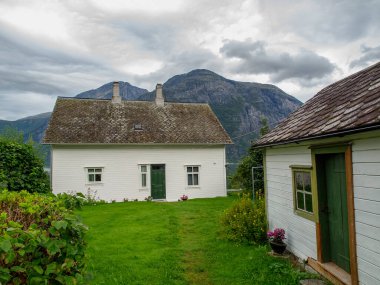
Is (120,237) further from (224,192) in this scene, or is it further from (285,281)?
(224,192)

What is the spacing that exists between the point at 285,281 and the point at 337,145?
120 inches

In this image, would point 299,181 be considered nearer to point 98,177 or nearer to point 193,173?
point 193,173

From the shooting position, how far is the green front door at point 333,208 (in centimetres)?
605

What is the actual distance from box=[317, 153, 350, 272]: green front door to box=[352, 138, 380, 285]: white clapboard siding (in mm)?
744

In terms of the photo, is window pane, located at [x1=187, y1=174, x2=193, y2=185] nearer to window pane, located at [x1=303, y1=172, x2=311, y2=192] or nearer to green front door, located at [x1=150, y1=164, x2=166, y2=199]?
green front door, located at [x1=150, y1=164, x2=166, y2=199]

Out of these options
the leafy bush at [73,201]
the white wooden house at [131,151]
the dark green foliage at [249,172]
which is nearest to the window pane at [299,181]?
the leafy bush at [73,201]

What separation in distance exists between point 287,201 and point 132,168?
1495 cm

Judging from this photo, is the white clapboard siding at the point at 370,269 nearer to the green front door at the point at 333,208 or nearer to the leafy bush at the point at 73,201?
the green front door at the point at 333,208

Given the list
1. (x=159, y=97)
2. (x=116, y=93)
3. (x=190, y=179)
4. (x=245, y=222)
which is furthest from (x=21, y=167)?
(x=159, y=97)

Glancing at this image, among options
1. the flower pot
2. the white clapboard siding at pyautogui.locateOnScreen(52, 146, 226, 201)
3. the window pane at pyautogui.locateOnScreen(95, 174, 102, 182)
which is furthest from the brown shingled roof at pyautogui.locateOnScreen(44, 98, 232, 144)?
the flower pot

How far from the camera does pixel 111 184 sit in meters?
21.1

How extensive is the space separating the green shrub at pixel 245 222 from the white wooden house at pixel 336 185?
0.54m

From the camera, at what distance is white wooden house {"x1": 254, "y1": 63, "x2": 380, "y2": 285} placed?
193 inches

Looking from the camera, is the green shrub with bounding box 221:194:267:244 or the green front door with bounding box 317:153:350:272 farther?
the green shrub with bounding box 221:194:267:244
